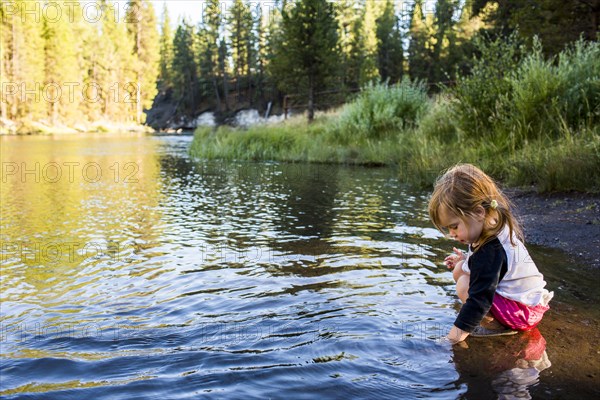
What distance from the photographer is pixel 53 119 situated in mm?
58625

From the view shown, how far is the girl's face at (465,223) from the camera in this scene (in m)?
3.01

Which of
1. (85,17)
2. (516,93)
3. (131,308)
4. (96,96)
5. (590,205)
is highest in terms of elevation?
(85,17)

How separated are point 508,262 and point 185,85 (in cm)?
7982

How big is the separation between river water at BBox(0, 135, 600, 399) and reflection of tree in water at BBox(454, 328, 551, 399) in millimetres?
12

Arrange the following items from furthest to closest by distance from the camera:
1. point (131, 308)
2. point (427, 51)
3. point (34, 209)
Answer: point (427, 51), point (34, 209), point (131, 308)

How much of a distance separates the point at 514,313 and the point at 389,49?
2241 inches

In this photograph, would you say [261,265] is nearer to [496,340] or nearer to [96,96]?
[496,340]

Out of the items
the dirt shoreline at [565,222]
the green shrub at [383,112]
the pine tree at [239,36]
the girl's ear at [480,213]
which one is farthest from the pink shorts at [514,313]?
the pine tree at [239,36]

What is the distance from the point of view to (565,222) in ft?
20.6

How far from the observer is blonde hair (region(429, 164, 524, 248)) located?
2971mm

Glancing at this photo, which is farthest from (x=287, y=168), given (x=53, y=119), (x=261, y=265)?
(x=53, y=119)

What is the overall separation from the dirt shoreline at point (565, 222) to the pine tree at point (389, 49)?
4878 centimetres

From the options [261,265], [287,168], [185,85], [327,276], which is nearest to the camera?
[327,276]

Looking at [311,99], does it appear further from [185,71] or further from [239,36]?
[185,71]
